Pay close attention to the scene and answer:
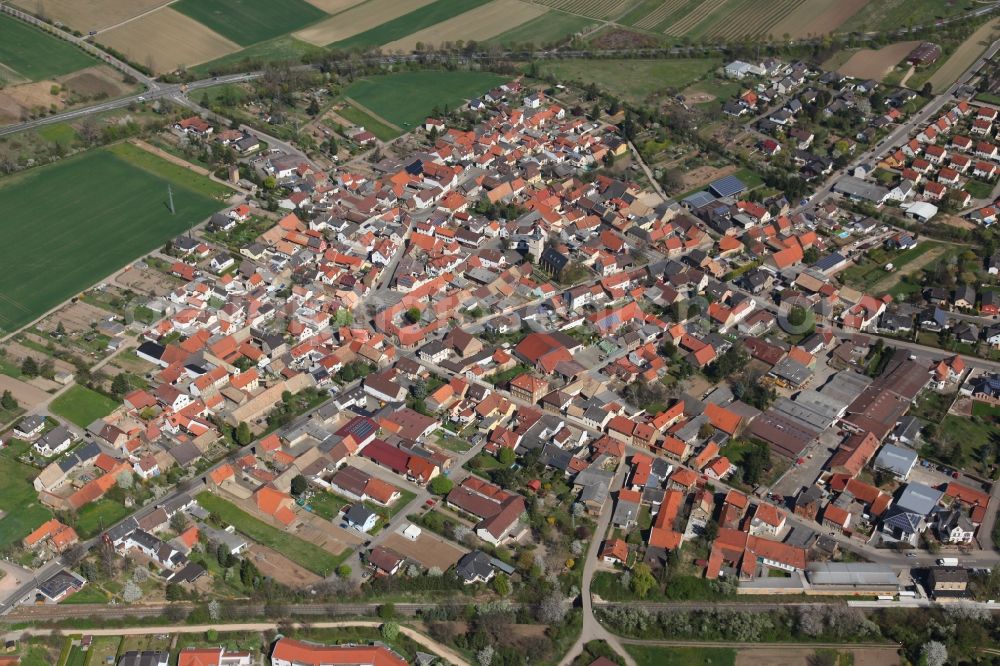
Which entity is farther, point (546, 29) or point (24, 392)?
point (546, 29)

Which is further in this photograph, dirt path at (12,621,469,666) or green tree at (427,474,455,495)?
green tree at (427,474,455,495)

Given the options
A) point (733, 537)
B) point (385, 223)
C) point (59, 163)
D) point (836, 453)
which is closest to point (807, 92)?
point (385, 223)

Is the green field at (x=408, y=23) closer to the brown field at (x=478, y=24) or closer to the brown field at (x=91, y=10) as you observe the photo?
the brown field at (x=478, y=24)

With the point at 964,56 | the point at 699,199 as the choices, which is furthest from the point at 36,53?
the point at 964,56

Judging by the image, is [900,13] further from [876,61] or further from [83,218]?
[83,218]

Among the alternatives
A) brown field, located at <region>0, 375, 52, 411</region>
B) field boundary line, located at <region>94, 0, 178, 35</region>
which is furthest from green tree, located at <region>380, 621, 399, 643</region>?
field boundary line, located at <region>94, 0, 178, 35</region>

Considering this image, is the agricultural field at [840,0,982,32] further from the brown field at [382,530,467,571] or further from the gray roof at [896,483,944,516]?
the brown field at [382,530,467,571]
